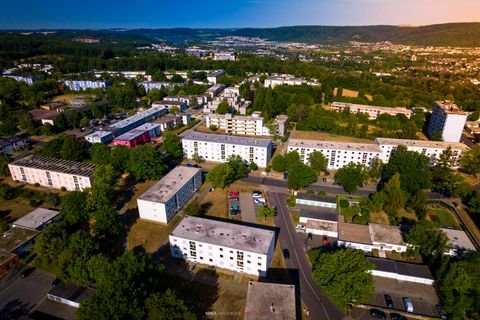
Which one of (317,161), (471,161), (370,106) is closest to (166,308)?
(317,161)

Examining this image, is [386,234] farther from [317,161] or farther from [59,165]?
[59,165]

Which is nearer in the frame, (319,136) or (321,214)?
(321,214)

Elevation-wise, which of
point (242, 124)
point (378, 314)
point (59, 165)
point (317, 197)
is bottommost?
point (378, 314)

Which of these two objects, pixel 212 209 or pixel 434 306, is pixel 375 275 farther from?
pixel 212 209

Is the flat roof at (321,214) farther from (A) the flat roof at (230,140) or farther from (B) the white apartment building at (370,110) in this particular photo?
(B) the white apartment building at (370,110)

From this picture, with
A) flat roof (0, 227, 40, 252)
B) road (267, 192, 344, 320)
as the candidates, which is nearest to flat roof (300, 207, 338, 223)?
road (267, 192, 344, 320)

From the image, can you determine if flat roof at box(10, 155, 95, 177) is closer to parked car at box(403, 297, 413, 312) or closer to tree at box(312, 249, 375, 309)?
tree at box(312, 249, 375, 309)

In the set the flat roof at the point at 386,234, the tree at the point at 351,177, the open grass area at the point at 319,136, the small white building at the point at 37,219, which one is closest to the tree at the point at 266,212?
the flat roof at the point at 386,234
